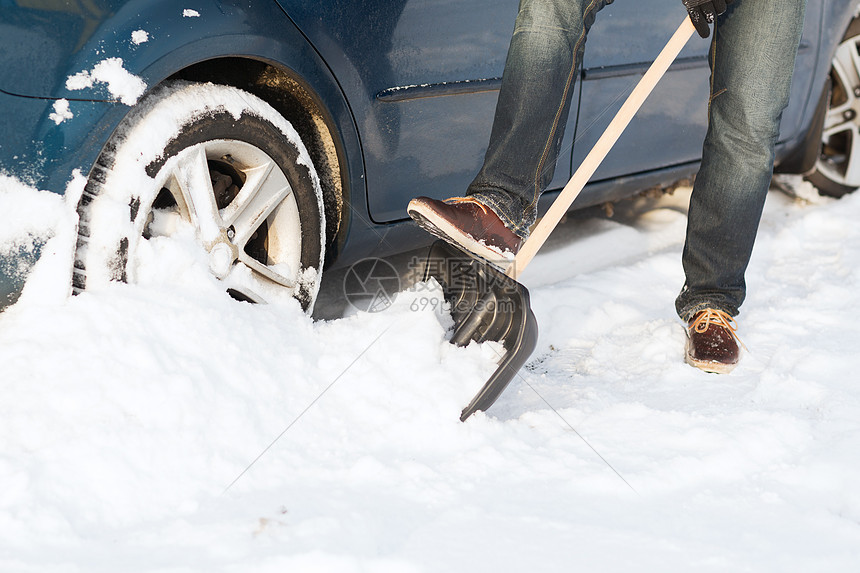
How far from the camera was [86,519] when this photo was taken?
124 centimetres

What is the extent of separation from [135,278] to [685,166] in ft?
6.99

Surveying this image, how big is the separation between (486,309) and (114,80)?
0.93 metres

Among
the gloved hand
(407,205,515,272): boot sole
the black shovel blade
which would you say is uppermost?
the gloved hand

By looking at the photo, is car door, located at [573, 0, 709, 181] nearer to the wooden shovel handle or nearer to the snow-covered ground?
the wooden shovel handle

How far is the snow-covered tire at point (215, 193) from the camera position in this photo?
146 centimetres

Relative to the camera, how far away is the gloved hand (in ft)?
5.90

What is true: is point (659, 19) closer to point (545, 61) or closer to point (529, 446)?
point (545, 61)

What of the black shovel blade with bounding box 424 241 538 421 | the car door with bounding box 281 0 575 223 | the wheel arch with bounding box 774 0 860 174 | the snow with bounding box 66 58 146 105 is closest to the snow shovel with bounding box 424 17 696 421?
the black shovel blade with bounding box 424 241 538 421

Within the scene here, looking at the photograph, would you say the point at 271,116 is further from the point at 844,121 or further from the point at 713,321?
the point at 844,121

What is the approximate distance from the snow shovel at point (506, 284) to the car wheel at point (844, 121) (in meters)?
2.16

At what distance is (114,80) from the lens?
142 cm

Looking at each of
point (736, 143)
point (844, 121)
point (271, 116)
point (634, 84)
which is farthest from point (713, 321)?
point (844, 121)

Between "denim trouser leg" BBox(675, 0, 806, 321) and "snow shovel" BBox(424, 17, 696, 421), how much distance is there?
141mm

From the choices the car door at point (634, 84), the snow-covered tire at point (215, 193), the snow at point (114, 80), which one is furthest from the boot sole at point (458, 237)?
the car door at point (634, 84)
